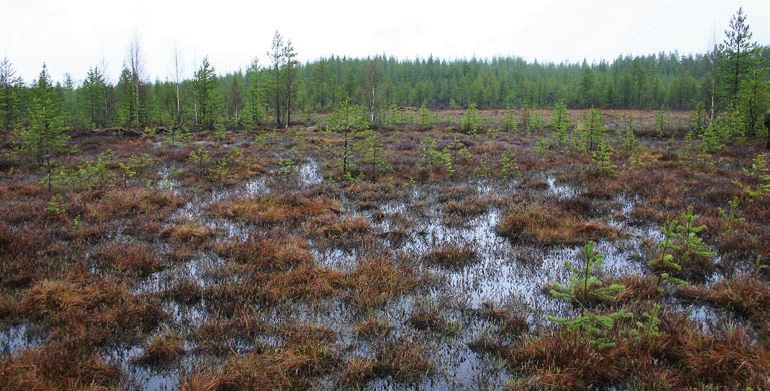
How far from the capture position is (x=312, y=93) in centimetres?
7969

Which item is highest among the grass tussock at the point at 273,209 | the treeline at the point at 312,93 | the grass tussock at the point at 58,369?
the treeline at the point at 312,93

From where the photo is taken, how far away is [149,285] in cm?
583

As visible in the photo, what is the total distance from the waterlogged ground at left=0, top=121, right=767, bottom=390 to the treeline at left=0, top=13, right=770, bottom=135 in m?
6.42

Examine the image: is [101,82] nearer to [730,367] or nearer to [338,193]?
[338,193]

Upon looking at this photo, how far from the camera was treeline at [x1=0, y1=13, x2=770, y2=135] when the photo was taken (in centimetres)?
4103

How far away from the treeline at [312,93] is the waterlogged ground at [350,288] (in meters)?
6.42

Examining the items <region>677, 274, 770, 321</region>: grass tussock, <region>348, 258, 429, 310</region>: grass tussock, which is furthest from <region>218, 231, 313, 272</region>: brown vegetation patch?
<region>677, 274, 770, 321</region>: grass tussock

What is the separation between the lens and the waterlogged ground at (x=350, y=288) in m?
3.85

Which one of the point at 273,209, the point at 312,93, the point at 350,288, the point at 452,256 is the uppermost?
the point at 312,93

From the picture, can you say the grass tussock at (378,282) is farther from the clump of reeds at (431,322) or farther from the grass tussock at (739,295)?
the grass tussock at (739,295)

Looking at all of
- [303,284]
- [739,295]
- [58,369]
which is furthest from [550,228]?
[58,369]

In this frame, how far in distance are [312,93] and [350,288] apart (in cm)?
7840

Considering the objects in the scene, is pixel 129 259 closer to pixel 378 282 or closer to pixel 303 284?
pixel 303 284

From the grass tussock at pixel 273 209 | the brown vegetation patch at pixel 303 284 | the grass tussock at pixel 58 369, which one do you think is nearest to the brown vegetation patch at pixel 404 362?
the brown vegetation patch at pixel 303 284
